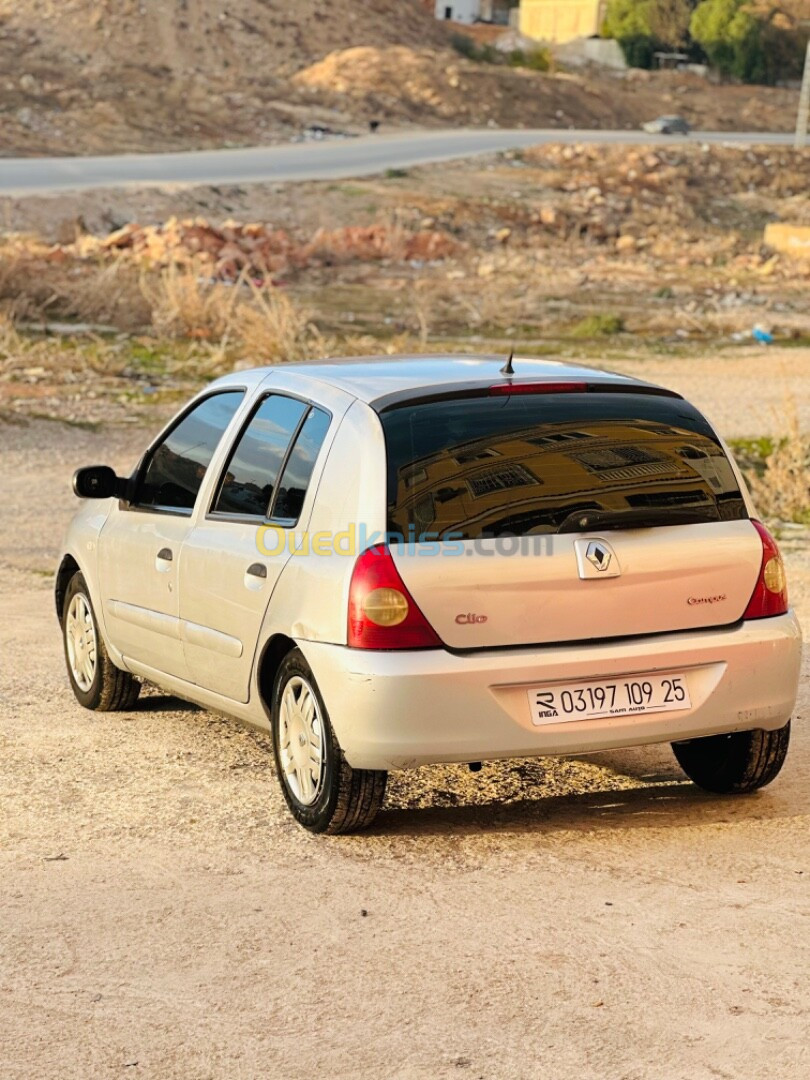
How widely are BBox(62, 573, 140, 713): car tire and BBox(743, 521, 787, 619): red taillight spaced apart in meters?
2.91

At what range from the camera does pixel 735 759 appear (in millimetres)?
6457

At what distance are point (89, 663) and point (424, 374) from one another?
2.50 metres

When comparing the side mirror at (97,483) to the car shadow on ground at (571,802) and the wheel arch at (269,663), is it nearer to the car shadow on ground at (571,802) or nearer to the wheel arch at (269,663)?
the wheel arch at (269,663)

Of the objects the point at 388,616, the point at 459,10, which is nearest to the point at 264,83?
the point at 459,10

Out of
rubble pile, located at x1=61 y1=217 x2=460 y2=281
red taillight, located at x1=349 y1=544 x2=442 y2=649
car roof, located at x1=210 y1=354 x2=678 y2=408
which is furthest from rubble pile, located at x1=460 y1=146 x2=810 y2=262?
red taillight, located at x1=349 y1=544 x2=442 y2=649

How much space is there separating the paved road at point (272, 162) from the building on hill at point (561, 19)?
42896 millimetres

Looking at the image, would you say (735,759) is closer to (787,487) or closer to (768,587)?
(768,587)

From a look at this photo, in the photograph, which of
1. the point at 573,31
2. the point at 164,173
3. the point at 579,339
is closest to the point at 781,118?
the point at 573,31

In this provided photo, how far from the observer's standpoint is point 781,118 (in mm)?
92188

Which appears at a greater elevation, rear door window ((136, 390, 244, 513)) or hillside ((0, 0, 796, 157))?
rear door window ((136, 390, 244, 513))

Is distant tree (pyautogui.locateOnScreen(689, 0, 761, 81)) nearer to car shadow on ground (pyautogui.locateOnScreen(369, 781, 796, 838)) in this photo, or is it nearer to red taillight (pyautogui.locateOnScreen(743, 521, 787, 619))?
car shadow on ground (pyautogui.locateOnScreen(369, 781, 796, 838))

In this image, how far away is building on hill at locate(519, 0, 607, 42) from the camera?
359ft

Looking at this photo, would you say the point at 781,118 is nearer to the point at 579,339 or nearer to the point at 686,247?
the point at 686,247

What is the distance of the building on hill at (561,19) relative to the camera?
109438 mm
